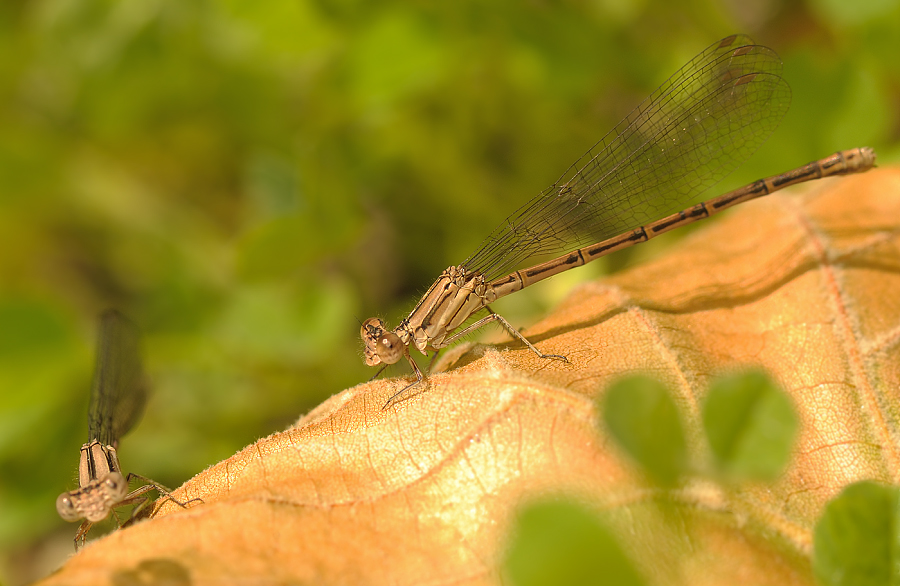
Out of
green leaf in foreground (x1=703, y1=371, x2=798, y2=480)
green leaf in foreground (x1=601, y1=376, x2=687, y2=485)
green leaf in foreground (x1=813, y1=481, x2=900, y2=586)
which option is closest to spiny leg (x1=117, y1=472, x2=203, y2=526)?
green leaf in foreground (x1=601, y1=376, x2=687, y2=485)

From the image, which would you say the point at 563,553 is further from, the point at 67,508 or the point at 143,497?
the point at 67,508

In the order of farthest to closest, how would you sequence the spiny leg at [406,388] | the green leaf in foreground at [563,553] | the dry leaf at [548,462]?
the spiny leg at [406,388], the dry leaf at [548,462], the green leaf in foreground at [563,553]

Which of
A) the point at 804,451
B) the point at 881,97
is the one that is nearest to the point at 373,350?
the point at 804,451

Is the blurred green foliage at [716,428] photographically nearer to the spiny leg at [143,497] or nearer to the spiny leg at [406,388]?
the spiny leg at [406,388]

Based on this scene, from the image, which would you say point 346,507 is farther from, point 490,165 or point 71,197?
point 71,197

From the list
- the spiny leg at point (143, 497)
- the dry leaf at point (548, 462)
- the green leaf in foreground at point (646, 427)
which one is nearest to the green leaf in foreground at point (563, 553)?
the green leaf in foreground at point (646, 427)
